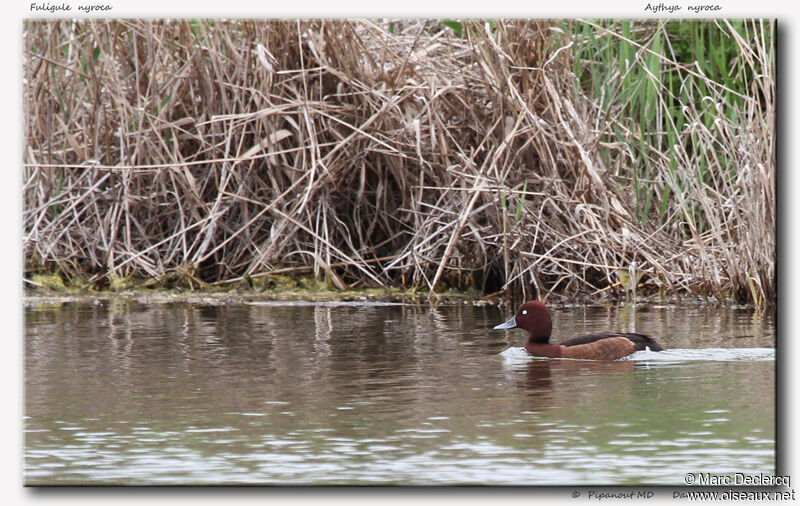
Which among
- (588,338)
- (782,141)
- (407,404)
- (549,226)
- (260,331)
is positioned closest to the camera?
(407,404)

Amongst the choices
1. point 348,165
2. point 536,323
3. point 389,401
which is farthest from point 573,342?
point 348,165

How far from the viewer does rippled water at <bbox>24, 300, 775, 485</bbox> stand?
15.8ft

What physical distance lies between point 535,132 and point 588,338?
159 centimetres

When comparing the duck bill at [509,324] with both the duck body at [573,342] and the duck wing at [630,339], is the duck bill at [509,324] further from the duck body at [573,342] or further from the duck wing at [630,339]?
the duck wing at [630,339]

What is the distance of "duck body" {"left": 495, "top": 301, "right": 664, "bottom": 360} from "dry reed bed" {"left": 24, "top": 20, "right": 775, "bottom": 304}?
0.98 meters


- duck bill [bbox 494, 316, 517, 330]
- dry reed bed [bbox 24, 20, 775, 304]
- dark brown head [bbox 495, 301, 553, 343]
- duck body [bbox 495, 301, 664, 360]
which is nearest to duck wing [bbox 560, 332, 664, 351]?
duck body [bbox 495, 301, 664, 360]

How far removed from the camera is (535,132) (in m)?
7.93

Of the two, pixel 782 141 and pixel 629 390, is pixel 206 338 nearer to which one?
pixel 629 390

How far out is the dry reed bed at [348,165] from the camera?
25.8 feet

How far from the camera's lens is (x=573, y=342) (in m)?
6.93

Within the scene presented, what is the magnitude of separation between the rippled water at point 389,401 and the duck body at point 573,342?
2.6 inches

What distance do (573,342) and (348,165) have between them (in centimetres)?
216

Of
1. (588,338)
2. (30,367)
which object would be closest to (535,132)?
(588,338)

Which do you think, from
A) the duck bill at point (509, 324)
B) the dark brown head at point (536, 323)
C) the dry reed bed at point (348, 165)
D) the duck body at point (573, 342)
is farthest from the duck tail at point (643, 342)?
the dry reed bed at point (348, 165)
